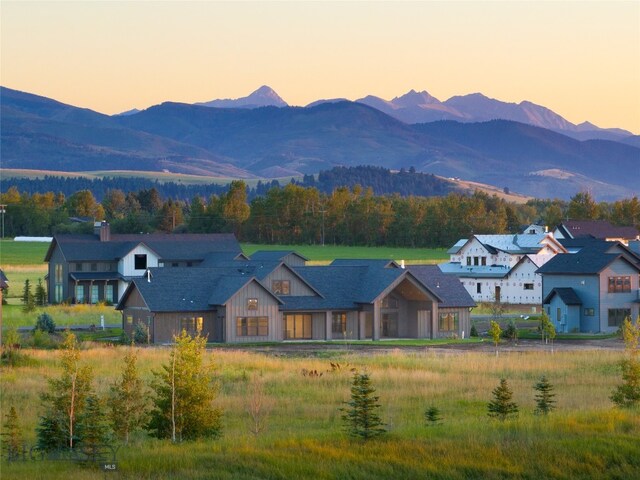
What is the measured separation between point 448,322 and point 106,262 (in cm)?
3351

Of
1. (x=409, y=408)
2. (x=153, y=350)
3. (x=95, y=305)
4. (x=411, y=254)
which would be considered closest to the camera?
(x=409, y=408)

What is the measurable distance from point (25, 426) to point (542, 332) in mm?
40807

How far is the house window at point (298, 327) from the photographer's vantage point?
68.5 m

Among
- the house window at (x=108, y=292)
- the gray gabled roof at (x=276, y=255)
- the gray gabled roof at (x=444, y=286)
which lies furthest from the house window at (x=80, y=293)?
the gray gabled roof at (x=444, y=286)

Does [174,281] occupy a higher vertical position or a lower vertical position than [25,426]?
higher

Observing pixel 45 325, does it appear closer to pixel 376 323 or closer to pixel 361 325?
pixel 361 325

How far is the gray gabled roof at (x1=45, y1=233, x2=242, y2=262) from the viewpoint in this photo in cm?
9388

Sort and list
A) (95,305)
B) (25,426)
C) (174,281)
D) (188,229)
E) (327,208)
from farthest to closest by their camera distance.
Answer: (327,208)
(188,229)
(95,305)
(174,281)
(25,426)

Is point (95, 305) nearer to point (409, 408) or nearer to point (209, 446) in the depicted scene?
point (409, 408)

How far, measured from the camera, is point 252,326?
66000 mm

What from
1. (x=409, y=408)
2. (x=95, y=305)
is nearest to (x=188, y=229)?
(x=95, y=305)

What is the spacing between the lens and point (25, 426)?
1238 inches

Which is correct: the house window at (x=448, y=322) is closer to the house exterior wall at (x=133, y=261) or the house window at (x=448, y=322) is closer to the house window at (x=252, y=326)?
the house window at (x=252, y=326)

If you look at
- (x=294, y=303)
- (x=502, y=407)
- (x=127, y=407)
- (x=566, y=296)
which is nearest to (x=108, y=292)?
(x=294, y=303)
